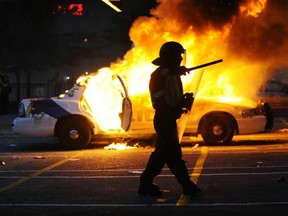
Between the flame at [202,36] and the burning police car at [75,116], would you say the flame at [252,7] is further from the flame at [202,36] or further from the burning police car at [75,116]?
the burning police car at [75,116]

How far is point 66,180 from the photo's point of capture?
9.21m

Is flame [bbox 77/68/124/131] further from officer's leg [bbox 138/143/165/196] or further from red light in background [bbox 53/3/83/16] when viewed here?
red light in background [bbox 53/3/83/16]

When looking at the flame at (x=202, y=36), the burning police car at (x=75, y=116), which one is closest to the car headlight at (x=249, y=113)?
the flame at (x=202, y=36)

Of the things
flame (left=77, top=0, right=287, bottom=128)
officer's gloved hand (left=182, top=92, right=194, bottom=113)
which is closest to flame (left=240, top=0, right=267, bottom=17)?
flame (left=77, top=0, right=287, bottom=128)

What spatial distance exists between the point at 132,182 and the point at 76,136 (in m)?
4.92

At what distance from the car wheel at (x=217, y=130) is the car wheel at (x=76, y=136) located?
8.15 ft

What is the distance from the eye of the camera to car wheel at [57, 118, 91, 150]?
13.6 meters

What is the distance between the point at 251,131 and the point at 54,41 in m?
22.4

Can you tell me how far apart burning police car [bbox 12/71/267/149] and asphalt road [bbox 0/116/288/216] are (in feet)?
1.19

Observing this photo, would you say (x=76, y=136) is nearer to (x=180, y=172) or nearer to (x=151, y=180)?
(x=151, y=180)

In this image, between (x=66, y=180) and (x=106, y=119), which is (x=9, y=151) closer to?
(x=106, y=119)

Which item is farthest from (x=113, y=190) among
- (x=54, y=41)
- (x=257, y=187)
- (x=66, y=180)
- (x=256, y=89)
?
(x=54, y=41)

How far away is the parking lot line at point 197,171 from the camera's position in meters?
7.43

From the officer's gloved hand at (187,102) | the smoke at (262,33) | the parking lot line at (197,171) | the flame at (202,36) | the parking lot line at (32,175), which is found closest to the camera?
the parking lot line at (197,171)
